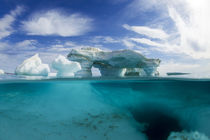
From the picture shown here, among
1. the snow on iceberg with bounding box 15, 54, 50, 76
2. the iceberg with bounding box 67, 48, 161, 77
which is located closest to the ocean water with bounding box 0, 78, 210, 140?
the snow on iceberg with bounding box 15, 54, 50, 76

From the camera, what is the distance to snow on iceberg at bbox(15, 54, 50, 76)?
48.5 feet

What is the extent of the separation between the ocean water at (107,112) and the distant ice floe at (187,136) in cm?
28

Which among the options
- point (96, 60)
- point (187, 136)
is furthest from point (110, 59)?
point (187, 136)

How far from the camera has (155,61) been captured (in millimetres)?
24719

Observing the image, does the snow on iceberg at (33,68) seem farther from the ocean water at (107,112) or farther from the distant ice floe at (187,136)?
the distant ice floe at (187,136)

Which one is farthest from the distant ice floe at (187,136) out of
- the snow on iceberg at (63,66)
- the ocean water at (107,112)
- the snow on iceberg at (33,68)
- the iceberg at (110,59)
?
the iceberg at (110,59)

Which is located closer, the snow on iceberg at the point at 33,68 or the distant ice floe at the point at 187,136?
the distant ice floe at the point at 187,136

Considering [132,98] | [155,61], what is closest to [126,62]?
[155,61]

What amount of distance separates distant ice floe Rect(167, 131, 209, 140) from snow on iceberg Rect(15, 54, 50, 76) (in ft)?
44.1

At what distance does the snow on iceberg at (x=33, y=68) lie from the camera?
48.5ft

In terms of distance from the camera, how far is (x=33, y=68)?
15.1m

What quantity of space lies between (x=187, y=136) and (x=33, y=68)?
14700 mm

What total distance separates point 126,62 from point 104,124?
17.4 meters

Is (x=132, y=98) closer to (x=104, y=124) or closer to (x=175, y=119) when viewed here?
(x=175, y=119)
